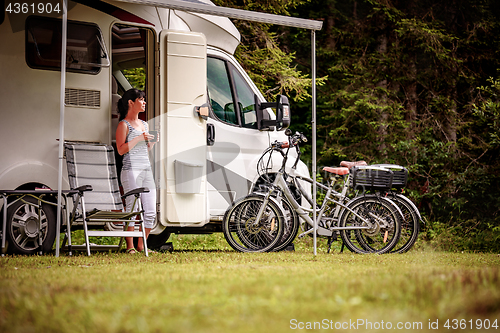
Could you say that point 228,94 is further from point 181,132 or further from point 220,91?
point 181,132

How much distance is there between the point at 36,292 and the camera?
3.00 metres

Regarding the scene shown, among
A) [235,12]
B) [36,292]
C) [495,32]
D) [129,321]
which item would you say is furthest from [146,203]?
[495,32]

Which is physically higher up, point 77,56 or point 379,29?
point 379,29

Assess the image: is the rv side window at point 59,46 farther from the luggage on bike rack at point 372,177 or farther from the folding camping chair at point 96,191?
the luggage on bike rack at point 372,177

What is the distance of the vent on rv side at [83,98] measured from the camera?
585cm

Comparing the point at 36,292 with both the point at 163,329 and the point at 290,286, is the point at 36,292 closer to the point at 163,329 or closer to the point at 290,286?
the point at 163,329

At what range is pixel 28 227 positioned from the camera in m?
5.50

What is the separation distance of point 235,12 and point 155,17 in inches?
50.6

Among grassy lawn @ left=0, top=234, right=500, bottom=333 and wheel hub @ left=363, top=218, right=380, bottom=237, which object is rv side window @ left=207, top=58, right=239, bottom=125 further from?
grassy lawn @ left=0, top=234, right=500, bottom=333

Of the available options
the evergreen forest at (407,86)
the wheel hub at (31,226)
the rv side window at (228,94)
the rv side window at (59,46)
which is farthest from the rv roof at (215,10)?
the evergreen forest at (407,86)

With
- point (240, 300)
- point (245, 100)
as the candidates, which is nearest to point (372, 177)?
point (245, 100)

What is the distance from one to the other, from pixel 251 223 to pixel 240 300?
11.4 feet

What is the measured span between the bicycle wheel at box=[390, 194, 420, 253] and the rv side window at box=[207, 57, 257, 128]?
1.95 metres

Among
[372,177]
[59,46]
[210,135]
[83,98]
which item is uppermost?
[59,46]
